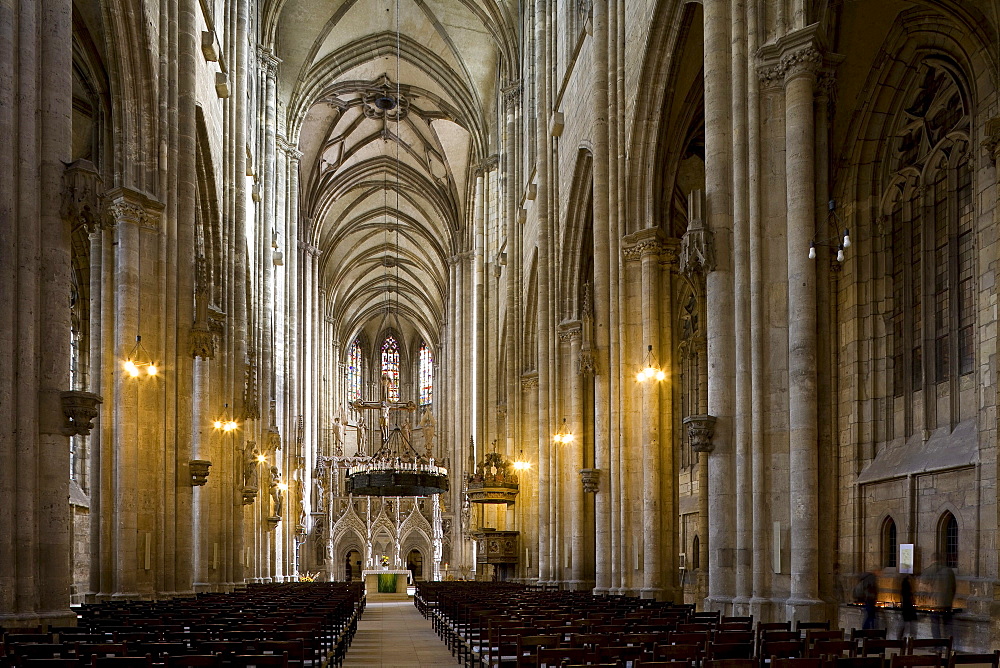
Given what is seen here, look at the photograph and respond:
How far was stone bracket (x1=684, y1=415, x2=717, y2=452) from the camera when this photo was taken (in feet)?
55.3

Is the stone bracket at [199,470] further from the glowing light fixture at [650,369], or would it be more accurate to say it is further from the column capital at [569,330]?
the column capital at [569,330]

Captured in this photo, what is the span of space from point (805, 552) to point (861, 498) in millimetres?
8944

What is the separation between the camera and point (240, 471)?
33.3 m

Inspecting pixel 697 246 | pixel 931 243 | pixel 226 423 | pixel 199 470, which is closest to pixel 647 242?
pixel 931 243

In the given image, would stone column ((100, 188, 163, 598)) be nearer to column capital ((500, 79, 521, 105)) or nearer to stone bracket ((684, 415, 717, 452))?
stone bracket ((684, 415, 717, 452))

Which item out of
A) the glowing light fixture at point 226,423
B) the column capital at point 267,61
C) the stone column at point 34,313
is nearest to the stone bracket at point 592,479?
the glowing light fixture at point 226,423

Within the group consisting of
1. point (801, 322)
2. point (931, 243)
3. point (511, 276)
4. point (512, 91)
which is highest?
point (512, 91)

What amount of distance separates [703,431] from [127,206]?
12.1m

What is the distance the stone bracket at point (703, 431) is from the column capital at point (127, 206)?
460 inches

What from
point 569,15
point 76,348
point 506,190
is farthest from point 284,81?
point 569,15

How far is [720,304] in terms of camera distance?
55.8 feet

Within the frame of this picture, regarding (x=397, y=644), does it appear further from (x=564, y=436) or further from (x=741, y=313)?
(x=564, y=436)

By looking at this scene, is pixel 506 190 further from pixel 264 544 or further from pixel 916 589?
pixel 916 589

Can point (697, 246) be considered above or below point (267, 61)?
below
